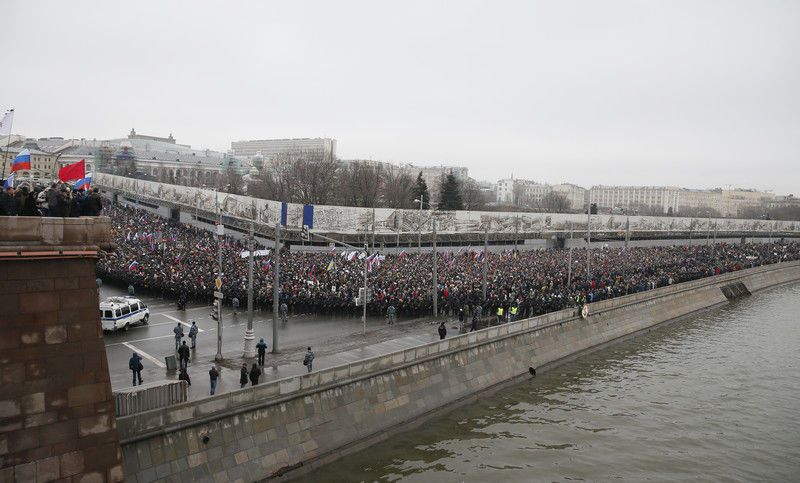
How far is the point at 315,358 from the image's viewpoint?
20.7 metres

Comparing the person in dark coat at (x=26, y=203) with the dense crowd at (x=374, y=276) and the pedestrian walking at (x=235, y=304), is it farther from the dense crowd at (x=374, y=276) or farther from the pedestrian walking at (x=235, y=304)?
the dense crowd at (x=374, y=276)

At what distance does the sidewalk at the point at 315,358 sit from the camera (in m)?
17.5

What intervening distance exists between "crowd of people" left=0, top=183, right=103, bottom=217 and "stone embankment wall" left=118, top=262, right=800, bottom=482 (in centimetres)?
465

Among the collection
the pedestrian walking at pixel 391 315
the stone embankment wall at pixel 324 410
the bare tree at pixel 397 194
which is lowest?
the stone embankment wall at pixel 324 410

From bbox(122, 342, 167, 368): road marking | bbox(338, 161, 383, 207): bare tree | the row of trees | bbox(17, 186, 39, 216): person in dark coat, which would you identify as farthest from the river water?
bbox(338, 161, 383, 207): bare tree

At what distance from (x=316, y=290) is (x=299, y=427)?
13.2 metres

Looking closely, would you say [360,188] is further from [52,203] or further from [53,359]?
[53,359]

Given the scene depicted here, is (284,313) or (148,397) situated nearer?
(148,397)

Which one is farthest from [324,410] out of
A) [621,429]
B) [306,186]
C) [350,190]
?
[350,190]

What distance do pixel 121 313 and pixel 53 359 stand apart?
13894 millimetres

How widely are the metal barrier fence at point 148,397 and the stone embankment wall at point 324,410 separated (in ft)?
1.41

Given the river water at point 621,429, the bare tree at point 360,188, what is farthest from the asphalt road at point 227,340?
the bare tree at point 360,188

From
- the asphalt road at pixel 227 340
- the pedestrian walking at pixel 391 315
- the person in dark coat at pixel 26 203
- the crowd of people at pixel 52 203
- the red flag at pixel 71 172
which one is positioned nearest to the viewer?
the crowd of people at pixel 52 203

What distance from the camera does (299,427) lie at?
16.3 m
